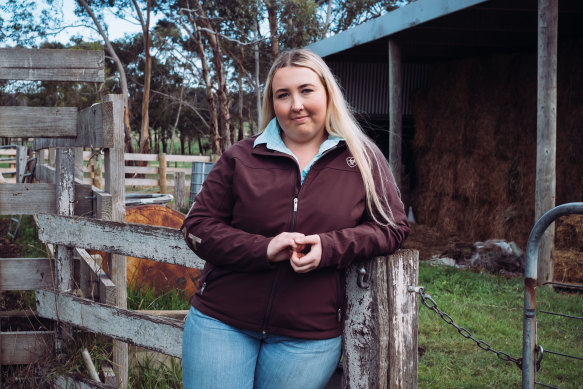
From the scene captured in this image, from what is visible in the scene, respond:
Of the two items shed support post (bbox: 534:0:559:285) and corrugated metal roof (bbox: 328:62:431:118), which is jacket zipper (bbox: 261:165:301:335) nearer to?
shed support post (bbox: 534:0:559:285)

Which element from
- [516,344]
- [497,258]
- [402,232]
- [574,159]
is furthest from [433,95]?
[402,232]

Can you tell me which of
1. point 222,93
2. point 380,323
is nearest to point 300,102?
point 380,323

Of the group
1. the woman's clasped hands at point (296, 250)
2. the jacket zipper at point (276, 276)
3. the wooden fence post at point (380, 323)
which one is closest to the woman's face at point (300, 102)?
the jacket zipper at point (276, 276)

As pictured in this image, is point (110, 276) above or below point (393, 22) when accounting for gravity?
below

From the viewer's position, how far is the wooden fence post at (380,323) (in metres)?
2.06

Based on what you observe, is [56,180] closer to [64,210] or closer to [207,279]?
[64,210]

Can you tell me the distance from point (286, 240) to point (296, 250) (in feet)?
0.16

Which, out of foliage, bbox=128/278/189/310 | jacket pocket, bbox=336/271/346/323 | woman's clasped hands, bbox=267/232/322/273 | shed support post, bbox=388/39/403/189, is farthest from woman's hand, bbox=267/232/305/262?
shed support post, bbox=388/39/403/189

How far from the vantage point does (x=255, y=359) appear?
217 centimetres

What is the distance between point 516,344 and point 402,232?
11.8 feet

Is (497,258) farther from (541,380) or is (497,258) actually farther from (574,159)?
(541,380)

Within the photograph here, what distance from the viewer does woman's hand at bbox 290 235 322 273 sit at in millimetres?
1979

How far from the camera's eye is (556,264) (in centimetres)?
769

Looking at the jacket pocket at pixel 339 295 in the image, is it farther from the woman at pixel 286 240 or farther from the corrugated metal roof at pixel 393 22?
the corrugated metal roof at pixel 393 22
